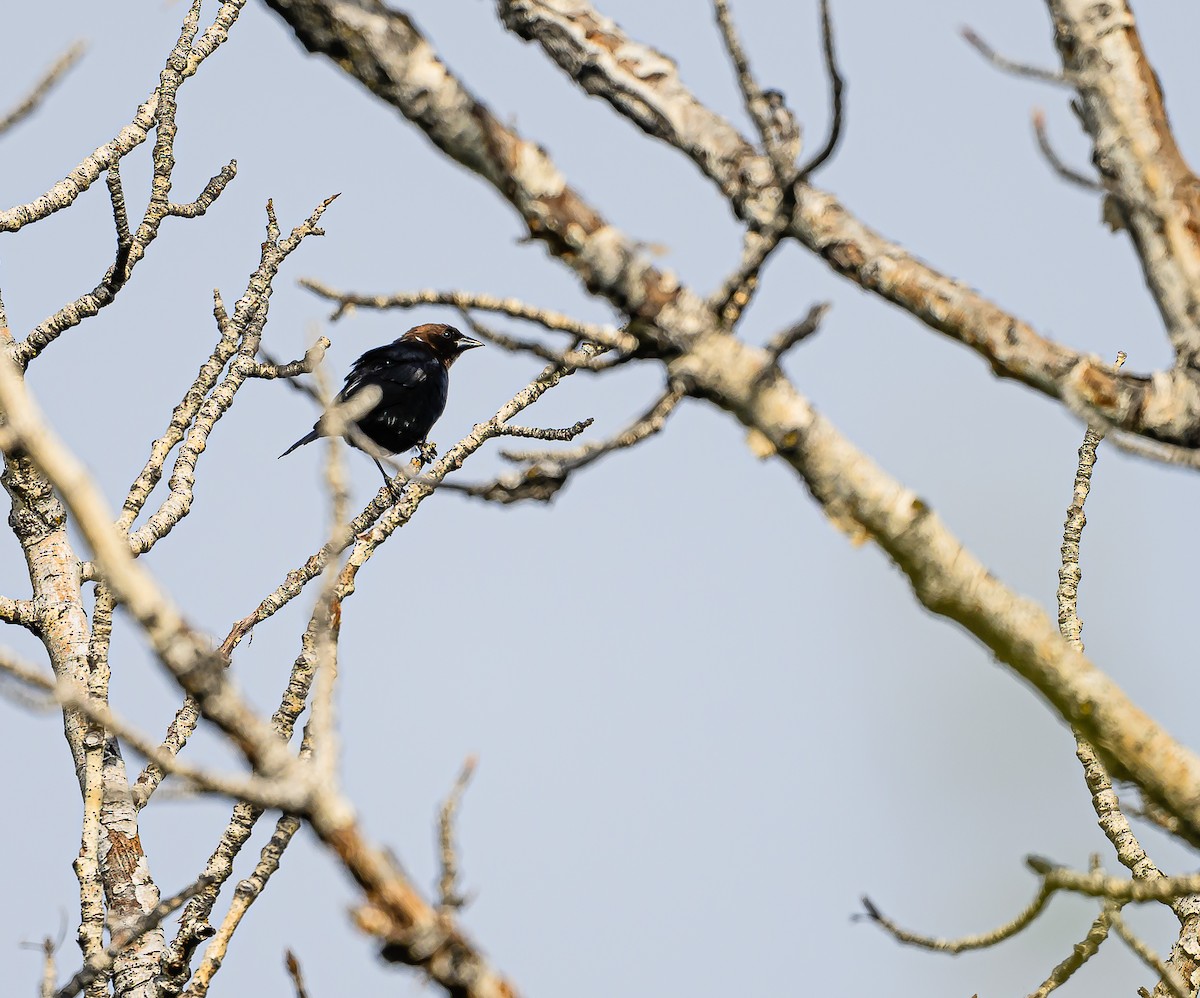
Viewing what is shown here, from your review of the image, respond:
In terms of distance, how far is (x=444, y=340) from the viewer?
11.9 m

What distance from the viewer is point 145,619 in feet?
5.80

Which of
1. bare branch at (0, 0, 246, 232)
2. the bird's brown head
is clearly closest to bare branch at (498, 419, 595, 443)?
bare branch at (0, 0, 246, 232)

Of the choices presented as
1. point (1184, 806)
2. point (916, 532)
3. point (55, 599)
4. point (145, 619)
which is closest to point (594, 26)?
point (916, 532)

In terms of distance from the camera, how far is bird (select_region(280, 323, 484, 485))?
1038 cm

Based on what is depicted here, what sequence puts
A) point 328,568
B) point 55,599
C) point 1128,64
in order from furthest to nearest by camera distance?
1. point 55,599
2. point 1128,64
3. point 328,568

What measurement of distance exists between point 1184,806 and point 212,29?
5087 millimetres

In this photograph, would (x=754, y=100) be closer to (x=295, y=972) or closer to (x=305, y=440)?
(x=295, y=972)

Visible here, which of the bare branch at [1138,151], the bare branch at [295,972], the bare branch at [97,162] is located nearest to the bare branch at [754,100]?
the bare branch at [1138,151]

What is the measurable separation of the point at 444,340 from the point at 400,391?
1.40 meters

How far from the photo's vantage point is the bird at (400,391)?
408 inches

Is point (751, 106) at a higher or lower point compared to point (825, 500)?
higher

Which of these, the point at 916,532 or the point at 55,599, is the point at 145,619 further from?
the point at 55,599

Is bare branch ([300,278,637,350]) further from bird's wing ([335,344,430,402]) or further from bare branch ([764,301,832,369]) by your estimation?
bird's wing ([335,344,430,402])

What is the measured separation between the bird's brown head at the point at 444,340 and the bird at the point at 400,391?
0.28 metres
